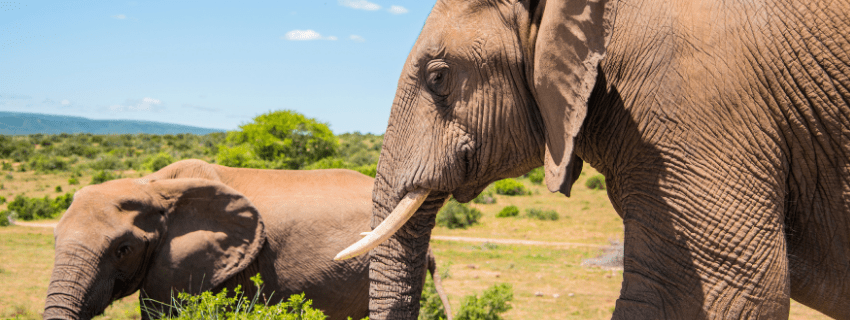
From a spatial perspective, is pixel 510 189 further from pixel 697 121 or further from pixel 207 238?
pixel 697 121

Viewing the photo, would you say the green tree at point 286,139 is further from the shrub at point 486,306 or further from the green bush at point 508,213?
the shrub at point 486,306

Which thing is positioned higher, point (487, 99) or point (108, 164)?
point (487, 99)

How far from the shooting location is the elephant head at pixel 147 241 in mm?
4566

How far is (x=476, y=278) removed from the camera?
11148mm

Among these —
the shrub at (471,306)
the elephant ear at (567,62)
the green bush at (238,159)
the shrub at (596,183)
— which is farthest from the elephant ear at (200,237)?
the shrub at (596,183)

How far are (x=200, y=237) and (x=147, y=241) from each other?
406 millimetres

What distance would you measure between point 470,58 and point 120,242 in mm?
3606

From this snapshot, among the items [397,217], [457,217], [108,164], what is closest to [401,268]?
[397,217]

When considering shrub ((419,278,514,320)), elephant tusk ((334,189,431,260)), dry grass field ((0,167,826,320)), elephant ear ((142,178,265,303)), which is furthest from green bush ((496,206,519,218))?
elephant tusk ((334,189,431,260))

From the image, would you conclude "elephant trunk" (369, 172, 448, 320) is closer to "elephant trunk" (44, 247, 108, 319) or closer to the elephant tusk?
the elephant tusk

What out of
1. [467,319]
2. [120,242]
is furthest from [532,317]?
[120,242]

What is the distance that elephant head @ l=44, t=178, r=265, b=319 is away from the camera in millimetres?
4566

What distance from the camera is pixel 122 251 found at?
15.8ft

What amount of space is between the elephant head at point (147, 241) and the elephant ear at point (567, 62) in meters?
3.55
